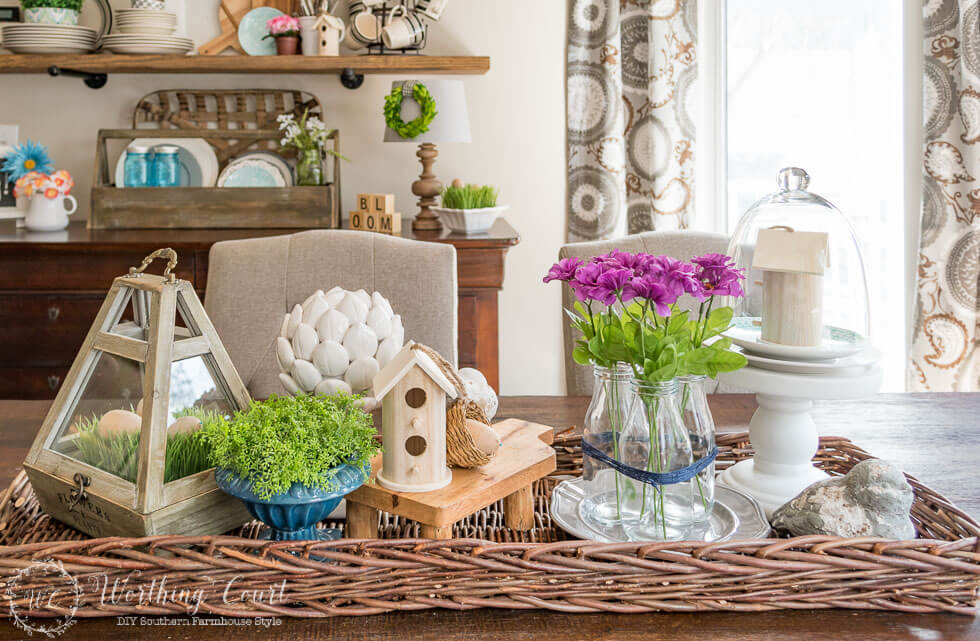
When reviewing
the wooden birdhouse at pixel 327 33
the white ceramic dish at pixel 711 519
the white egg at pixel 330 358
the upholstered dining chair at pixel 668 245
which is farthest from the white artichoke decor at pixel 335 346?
the wooden birdhouse at pixel 327 33

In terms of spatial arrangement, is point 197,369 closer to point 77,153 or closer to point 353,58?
point 353,58

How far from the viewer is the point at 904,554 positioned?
72 centimetres

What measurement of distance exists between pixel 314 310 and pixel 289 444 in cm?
36

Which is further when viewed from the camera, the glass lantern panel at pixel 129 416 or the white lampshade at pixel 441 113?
the white lampshade at pixel 441 113

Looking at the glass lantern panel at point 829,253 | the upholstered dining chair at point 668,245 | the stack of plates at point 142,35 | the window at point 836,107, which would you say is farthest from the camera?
the window at point 836,107

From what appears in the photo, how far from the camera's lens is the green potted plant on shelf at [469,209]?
2.57 metres

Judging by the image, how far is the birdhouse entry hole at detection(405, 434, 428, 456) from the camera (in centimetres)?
81

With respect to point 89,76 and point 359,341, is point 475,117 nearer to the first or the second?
point 89,76

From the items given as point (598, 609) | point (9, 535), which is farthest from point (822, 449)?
point (9, 535)

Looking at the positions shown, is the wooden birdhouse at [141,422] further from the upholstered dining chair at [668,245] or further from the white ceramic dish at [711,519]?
the upholstered dining chair at [668,245]

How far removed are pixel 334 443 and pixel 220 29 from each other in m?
2.52

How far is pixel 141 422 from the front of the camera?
0.78 m

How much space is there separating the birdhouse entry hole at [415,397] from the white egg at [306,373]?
10.6 inches

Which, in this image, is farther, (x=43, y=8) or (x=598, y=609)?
(x=43, y=8)
